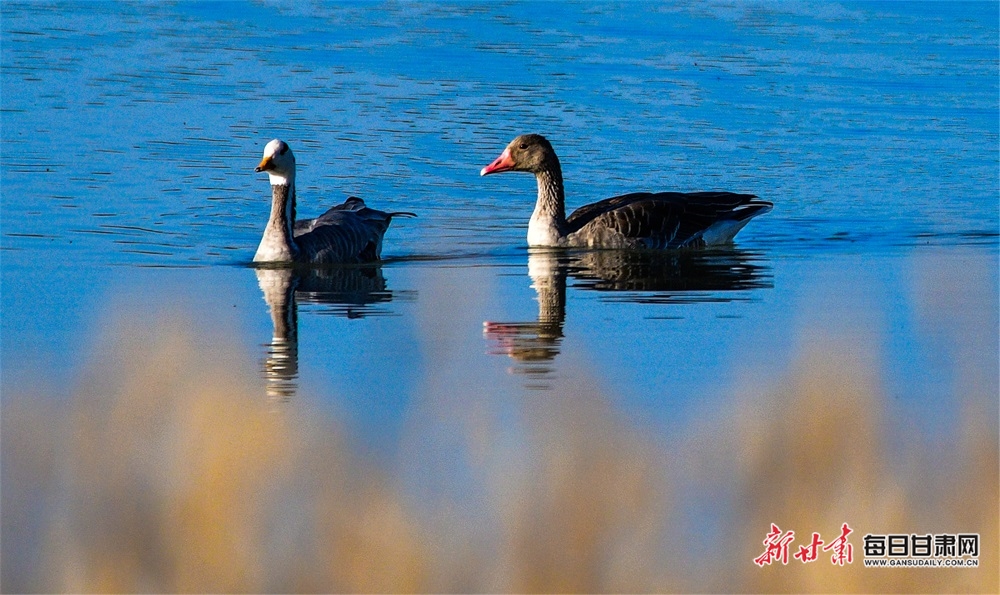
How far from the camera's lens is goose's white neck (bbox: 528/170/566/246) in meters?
15.2

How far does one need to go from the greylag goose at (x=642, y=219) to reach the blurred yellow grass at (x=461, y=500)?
6650 mm

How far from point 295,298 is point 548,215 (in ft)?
13.1

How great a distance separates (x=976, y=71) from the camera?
81.1 ft

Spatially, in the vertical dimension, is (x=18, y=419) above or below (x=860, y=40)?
below

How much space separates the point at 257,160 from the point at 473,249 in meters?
4.76

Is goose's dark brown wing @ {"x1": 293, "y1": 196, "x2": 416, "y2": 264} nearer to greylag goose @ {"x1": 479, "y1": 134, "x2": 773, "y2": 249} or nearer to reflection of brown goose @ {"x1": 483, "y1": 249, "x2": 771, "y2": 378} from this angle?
reflection of brown goose @ {"x1": 483, "y1": 249, "x2": 771, "y2": 378}

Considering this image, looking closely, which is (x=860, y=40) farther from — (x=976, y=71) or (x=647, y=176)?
(x=647, y=176)

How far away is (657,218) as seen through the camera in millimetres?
15500

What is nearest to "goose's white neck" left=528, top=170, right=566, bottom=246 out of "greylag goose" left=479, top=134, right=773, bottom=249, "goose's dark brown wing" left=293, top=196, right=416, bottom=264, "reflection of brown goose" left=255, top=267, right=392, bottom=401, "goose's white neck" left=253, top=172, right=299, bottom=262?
"greylag goose" left=479, top=134, right=773, bottom=249

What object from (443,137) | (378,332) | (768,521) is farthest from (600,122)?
(768,521)

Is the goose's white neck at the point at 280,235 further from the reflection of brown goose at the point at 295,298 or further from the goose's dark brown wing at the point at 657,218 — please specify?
the goose's dark brown wing at the point at 657,218

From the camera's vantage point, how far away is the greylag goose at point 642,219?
1531 centimetres

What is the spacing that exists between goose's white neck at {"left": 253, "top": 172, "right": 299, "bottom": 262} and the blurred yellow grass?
→ 4985mm

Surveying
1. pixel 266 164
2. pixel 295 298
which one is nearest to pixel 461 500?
pixel 295 298
